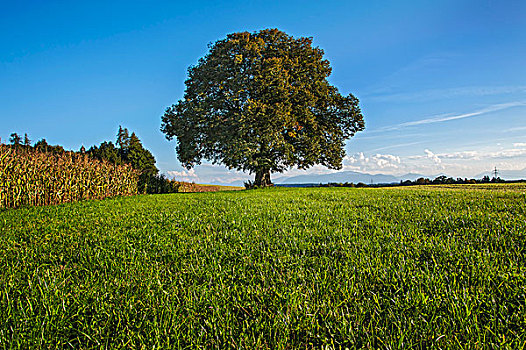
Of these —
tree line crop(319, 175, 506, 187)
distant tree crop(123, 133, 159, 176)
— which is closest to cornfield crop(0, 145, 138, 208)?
distant tree crop(123, 133, 159, 176)

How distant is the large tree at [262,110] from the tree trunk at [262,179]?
0.08m

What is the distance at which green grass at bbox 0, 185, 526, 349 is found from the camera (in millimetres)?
1975

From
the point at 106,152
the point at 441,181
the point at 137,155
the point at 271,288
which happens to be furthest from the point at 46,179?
the point at 441,181

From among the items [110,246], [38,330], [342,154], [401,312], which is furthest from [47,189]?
[342,154]

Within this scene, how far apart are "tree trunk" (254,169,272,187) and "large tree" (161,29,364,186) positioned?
3.2 inches

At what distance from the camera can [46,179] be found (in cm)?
1180

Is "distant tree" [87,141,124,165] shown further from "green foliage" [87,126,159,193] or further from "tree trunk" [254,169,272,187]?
"tree trunk" [254,169,272,187]

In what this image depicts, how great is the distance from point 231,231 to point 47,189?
10948mm

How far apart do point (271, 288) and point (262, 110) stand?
55.4ft

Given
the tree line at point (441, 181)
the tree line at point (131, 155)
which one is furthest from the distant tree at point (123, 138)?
the tree line at point (441, 181)

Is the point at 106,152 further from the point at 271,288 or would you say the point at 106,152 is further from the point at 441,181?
the point at 441,181

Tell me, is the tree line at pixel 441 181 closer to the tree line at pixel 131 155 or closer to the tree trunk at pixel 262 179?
the tree trunk at pixel 262 179

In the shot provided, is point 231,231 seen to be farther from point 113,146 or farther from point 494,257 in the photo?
point 113,146

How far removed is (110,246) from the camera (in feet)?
13.6
